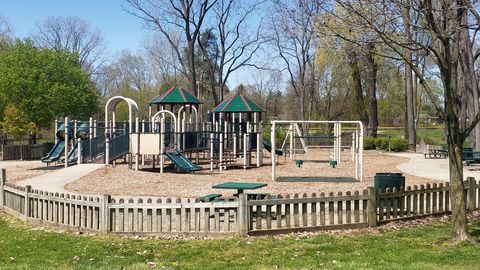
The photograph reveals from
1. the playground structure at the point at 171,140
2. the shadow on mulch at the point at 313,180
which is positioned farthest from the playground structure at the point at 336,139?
the shadow on mulch at the point at 313,180

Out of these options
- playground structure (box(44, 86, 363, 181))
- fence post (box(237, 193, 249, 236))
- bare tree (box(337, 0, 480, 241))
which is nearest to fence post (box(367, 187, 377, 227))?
bare tree (box(337, 0, 480, 241))

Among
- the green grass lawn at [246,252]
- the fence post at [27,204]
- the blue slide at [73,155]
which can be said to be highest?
the blue slide at [73,155]

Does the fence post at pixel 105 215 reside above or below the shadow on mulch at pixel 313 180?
above

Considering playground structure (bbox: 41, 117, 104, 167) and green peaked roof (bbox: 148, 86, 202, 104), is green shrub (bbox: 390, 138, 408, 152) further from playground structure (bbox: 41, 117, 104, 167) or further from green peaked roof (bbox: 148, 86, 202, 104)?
playground structure (bbox: 41, 117, 104, 167)

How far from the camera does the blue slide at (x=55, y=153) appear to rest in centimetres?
2491

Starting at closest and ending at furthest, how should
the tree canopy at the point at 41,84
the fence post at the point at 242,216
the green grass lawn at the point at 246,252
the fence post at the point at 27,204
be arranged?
1. the green grass lawn at the point at 246,252
2. the fence post at the point at 242,216
3. the fence post at the point at 27,204
4. the tree canopy at the point at 41,84

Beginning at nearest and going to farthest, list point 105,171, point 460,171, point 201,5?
point 460,171, point 105,171, point 201,5

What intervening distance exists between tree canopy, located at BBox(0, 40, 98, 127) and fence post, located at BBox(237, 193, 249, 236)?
28.4 metres

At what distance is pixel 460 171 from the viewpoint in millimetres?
8523

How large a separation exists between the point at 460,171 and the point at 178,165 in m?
14.0

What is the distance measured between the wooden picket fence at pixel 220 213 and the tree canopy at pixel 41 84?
26.0 metres

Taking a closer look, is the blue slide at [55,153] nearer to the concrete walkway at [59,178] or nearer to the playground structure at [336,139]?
the concrete walkway at [59,178]

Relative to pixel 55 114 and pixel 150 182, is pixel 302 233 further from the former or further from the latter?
pixel 55 114

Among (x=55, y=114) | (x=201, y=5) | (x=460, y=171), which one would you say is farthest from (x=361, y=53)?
(x=201, y=5)
